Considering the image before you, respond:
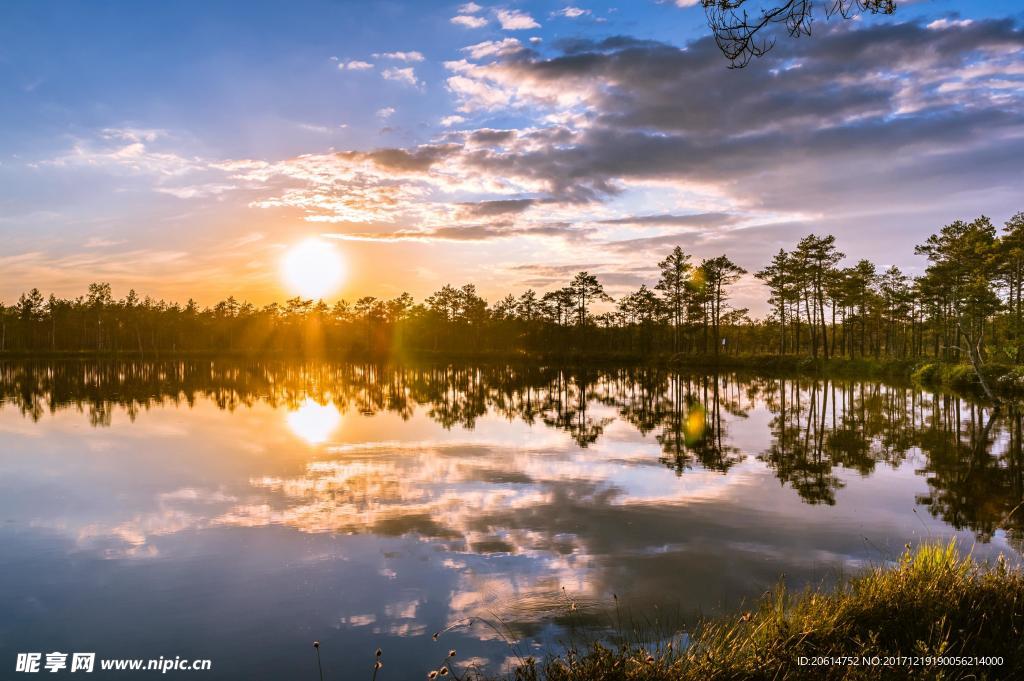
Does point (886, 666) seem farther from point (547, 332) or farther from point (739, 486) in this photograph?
point (547, 332)

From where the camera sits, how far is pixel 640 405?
104 ft

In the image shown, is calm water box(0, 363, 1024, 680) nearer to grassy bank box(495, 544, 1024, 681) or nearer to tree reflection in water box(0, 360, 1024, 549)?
tree reflection in water box(0, 360, 1024, 549)

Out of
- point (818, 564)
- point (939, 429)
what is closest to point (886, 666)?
point (818, 564)

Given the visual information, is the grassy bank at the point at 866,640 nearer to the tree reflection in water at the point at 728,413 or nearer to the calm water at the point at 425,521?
the calm water at the point at 425,521

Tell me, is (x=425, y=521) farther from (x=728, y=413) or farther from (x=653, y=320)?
(x=653, y=320)

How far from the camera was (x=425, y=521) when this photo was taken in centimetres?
1102

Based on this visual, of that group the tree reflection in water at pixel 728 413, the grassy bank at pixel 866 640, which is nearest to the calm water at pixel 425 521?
the tree reflection in water at pixel 728 413

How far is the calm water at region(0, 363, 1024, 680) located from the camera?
23.1ft

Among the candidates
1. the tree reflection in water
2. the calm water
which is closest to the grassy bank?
the calm water

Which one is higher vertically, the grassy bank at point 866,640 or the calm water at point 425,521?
the grassy bank at point 866,640

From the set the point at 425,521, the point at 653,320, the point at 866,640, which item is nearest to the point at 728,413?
the point at 425,521

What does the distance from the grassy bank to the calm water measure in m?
1.61

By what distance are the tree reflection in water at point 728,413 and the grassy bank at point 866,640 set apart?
3.88 m

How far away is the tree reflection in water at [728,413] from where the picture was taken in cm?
1483
